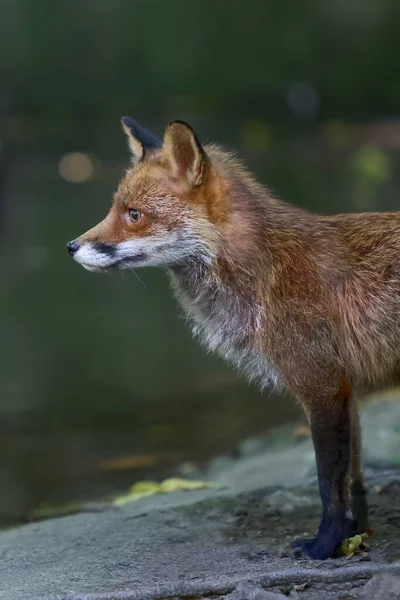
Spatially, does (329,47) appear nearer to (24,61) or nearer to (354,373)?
(24,61)

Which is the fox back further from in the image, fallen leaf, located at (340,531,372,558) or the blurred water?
the blurred water

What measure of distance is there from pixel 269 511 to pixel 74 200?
16429mm

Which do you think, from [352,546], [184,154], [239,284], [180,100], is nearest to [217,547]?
[352,546]

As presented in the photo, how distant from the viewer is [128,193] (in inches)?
211

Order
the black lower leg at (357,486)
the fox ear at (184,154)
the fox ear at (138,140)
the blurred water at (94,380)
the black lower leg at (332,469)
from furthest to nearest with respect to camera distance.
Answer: the blurred water at (94,380) < the fox ear at (138,140) < the black lower leg at (357,486) < the fox ear at (184,154) < the black lower leg at (332,469)

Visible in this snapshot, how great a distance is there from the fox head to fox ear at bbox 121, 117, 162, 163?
1.56 ft

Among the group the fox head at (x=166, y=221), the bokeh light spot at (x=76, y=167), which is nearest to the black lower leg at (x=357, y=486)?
the fox head at (x=166, y=221)

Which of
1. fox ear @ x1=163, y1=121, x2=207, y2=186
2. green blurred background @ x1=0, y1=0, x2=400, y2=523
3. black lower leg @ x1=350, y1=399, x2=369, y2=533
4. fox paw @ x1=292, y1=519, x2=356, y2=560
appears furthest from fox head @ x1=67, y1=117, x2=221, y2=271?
green blurred background @ x1=0, y1=0, x2=400, y2=523

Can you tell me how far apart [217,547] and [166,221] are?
6.18ft

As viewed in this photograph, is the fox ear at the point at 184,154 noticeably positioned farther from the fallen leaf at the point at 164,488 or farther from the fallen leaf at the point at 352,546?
the fallen leaf at the point at 164,488

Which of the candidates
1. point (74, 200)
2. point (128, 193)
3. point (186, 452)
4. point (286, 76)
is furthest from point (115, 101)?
point (128, 193)

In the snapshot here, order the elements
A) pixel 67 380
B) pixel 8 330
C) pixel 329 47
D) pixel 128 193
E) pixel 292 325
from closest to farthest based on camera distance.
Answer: pixel 292 325 < pixel 128 193 < pixel 67 380 < pixel 8 330 < pixel 329 47

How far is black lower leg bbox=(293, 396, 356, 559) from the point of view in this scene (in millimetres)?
4980

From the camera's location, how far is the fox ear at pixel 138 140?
5785mm
